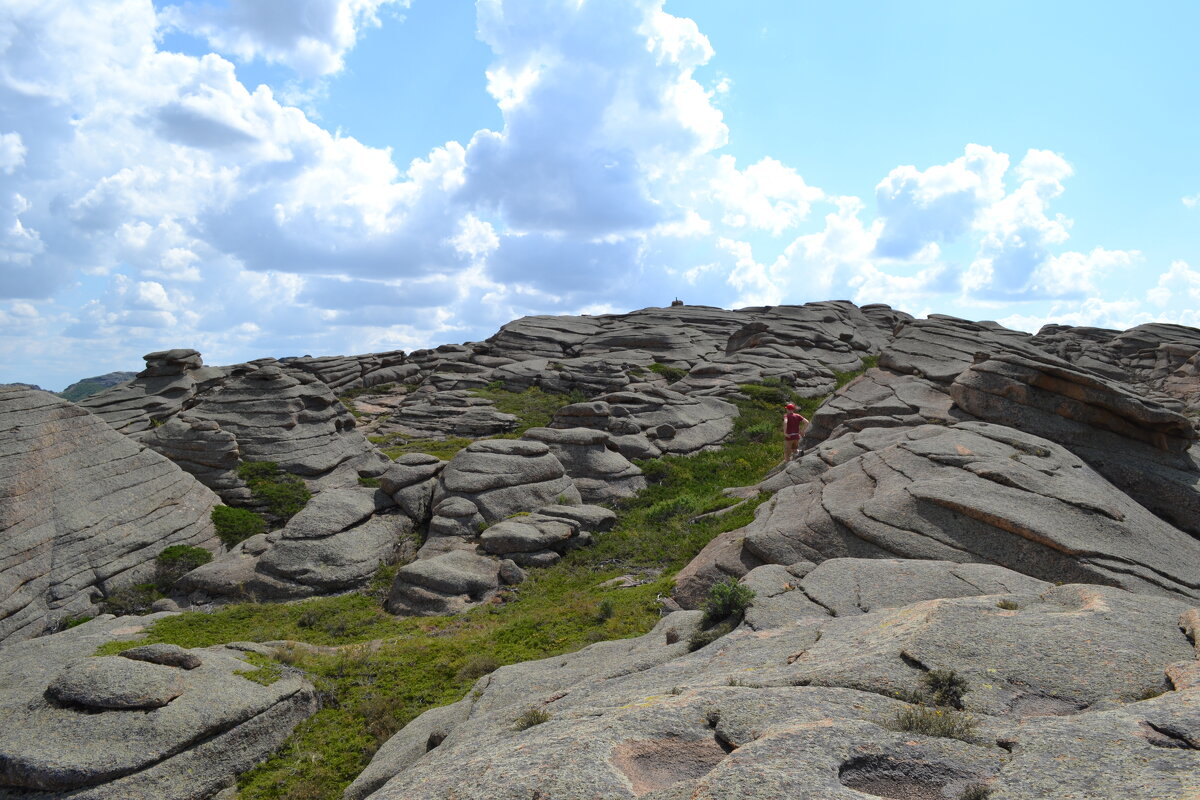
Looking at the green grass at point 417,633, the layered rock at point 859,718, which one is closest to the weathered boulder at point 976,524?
the green grass at point 417,633

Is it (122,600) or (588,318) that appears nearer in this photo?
(122,600)

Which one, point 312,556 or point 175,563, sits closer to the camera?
point 312,556

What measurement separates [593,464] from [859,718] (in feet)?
85.5

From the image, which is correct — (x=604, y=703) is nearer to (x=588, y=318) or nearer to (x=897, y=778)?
(x=897, y=778)

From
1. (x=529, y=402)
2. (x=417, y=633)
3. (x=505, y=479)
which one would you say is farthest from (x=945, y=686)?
(x=529, y=402)

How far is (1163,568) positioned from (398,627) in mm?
19105

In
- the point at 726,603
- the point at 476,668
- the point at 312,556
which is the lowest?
the point at 476,668

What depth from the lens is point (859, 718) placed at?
733 centimetres

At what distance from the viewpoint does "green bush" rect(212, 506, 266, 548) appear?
2788 cm

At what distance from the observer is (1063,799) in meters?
5.52

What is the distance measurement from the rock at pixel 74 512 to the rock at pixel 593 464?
1473 centimetres

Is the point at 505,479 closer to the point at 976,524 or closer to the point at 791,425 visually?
the point at 791,425

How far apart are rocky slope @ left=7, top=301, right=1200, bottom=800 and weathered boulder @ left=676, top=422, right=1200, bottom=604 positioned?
0.08m

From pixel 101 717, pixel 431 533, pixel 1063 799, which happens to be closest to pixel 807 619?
pixel 1063 799
